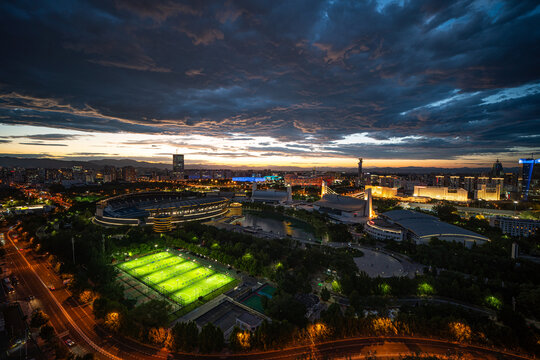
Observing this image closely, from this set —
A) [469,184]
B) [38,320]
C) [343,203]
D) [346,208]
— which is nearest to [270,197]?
[343,203]

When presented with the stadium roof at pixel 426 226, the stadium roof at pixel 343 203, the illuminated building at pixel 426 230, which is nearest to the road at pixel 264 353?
the illuminated building at pixel 426 230

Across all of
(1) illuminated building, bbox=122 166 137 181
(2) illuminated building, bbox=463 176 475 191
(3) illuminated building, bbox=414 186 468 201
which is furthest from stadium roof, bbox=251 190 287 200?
(1) illuminated building, bbox=122 166 137 181

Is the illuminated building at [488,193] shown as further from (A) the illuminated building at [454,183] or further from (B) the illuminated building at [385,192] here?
(B) the illuminated building at [385,192]

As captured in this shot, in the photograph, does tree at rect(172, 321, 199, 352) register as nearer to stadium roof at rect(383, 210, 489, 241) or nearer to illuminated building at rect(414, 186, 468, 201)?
stadium roof at rect(383, 210, 489, 241)

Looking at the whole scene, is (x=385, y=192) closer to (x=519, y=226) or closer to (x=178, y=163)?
(x=519, y=226)

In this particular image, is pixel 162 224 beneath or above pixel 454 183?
beneath
